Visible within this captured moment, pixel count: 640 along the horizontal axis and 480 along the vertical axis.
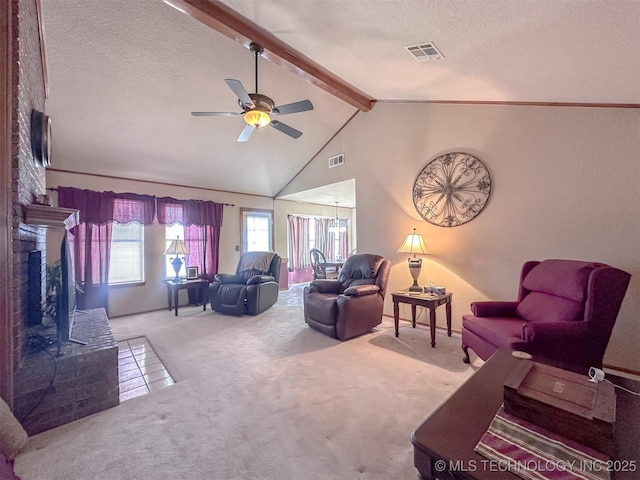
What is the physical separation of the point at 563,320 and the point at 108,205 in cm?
570

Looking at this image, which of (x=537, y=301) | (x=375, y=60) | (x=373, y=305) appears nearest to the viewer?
(x=537, y=301)

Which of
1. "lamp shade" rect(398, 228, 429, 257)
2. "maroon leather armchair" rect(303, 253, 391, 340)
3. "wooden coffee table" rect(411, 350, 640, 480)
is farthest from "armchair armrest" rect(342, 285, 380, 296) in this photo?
"wooden coffee table" rect(411, 350, 640, 480)

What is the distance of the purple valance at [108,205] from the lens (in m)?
3.93

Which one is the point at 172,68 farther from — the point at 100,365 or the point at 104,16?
the point at 100,365

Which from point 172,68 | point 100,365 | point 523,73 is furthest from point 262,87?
point 100,365

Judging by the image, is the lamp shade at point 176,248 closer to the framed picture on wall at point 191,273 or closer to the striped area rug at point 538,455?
the framed picture on wall at point 191,273

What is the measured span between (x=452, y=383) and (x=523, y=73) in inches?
104

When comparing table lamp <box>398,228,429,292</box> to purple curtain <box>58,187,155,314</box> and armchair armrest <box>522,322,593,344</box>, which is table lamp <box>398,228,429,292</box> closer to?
armchair armrest <box>522,322,593,344</box>

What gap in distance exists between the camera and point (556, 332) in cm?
183

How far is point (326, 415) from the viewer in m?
1.79

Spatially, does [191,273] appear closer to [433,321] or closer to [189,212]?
[189,212]

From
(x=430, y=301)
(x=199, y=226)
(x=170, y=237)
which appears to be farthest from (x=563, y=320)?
(x=170, y=237)

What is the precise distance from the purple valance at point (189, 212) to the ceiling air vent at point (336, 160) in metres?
2.36

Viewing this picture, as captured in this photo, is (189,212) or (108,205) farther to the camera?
(189,212)
